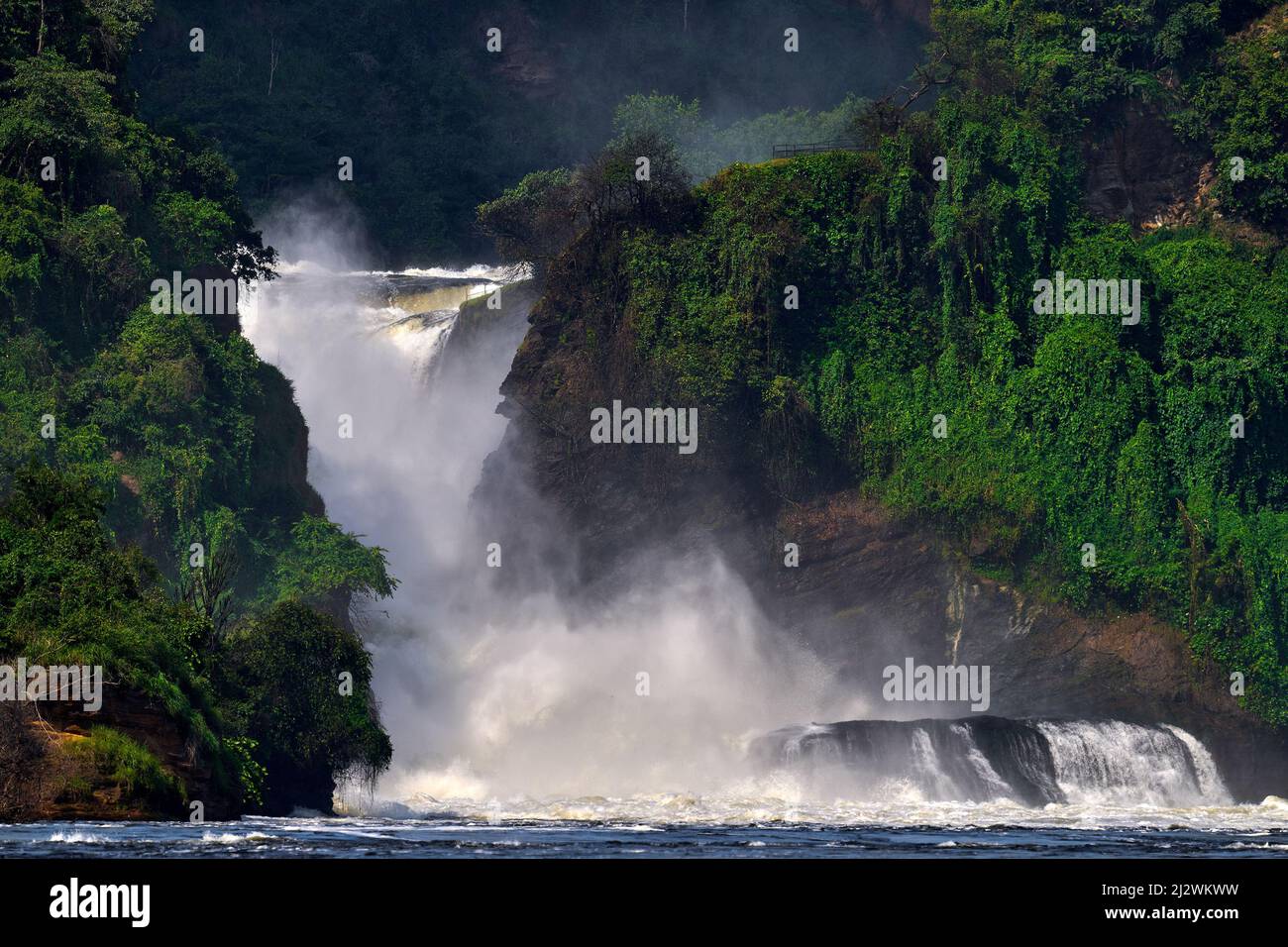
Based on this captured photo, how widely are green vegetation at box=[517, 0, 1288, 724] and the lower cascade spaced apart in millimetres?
7694

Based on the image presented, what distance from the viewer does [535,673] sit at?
92.1 metres

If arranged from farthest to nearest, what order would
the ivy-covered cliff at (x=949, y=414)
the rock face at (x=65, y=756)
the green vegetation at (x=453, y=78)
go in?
the green vegetation at (x=453, y=78) < the ivy-covered cliff at (x=949, y=414) < the rock face at (x=65, y=756)

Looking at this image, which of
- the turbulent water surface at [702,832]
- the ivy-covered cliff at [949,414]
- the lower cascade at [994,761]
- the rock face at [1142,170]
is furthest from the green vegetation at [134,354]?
the rock face at [1142,170]

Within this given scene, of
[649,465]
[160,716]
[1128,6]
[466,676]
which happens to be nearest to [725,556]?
[649,465]

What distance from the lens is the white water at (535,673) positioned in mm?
81250

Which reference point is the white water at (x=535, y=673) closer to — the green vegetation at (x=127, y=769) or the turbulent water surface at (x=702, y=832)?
the turbulent water surface at (x=702, y=832)

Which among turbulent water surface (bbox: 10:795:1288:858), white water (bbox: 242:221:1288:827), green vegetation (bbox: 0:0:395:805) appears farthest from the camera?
green vegetation (bbox: 0:0:395:805)

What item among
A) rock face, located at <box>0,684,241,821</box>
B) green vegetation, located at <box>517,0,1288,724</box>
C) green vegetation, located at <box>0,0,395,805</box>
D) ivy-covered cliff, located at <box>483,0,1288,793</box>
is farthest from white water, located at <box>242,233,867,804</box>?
rock face, located at <box>0,684,241,821</box>

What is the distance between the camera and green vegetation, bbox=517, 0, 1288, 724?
307 feet

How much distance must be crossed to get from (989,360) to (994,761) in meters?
19.1

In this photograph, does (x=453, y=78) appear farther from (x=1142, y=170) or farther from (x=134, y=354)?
(x=134, y=354)

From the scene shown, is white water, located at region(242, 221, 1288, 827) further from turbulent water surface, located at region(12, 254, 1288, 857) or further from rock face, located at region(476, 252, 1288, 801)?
rock face, located at region(476, 252, 1288, 801)

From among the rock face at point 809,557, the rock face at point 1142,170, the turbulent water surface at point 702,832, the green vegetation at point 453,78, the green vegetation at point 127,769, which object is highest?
the green vegetation at point 453,78

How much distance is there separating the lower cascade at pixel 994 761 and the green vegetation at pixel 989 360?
25.2ft
